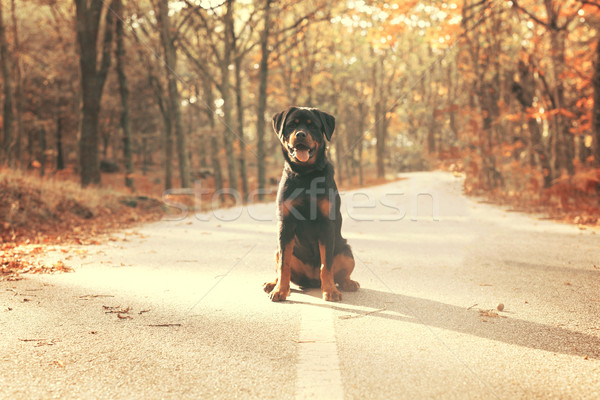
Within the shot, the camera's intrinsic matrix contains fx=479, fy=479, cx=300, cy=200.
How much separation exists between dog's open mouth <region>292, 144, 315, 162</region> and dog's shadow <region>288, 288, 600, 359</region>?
126 cm

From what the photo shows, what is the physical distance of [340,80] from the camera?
3397cm

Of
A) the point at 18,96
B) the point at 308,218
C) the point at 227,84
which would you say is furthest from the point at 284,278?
the point at 18,96

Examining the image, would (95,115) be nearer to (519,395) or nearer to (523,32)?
(519,395)

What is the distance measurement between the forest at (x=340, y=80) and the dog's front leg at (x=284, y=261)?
5.99 metres

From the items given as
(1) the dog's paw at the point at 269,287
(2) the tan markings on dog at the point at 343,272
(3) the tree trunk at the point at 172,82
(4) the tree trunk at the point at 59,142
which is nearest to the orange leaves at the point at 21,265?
(1) the dog's paw at the point at 269,287

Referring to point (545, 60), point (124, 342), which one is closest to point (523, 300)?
point (124, 342)

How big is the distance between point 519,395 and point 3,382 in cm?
258

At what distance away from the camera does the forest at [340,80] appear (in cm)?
1405

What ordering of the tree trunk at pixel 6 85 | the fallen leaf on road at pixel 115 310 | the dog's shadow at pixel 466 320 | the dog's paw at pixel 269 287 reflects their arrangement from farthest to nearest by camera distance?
the tree trunk at pixel 6 85, the dog's paw at pixel 269 287, the fallen leaf on road at pixel 115 310, the dog's shadow at pixel 466 320

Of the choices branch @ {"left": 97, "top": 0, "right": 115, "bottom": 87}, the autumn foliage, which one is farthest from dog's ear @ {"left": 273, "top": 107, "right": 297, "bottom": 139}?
branch @ {"left": 97, "top": 0, "right": 115, "bottom": 87}

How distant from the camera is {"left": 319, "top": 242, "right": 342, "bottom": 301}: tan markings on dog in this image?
165 inches

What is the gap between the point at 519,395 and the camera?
231 centimetres

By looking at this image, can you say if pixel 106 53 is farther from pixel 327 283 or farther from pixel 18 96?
pixel 327 283

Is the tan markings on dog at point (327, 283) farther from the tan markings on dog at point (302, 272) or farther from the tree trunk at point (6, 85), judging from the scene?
the tree trunk at point (6, 85)
